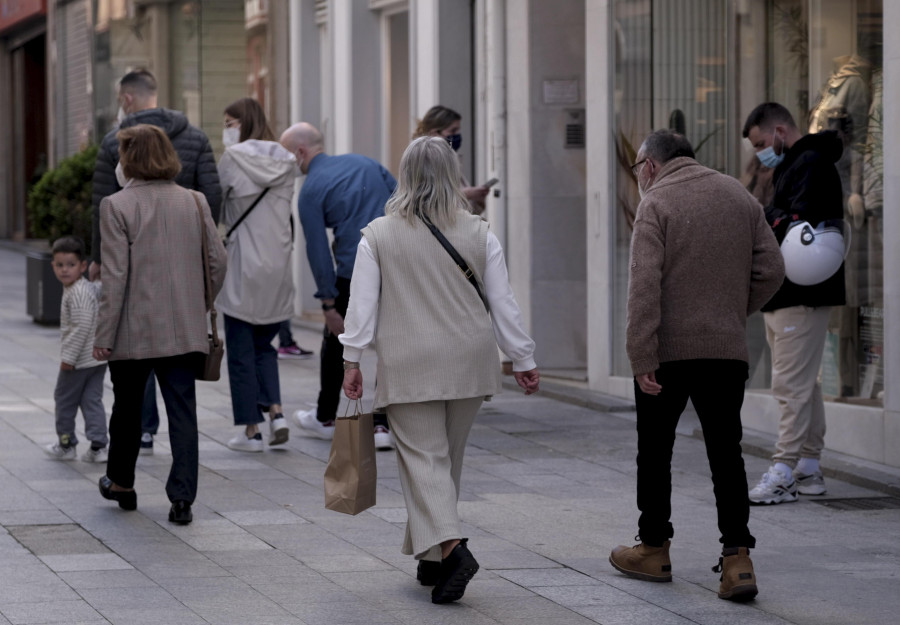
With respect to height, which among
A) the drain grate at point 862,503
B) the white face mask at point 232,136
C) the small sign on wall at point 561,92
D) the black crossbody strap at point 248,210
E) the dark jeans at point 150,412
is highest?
the small sign on wall at point 561,92

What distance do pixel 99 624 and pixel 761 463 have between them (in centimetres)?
455

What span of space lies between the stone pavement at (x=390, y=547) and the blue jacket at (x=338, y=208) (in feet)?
3.55

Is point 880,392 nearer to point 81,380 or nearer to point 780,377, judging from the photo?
point 780,377

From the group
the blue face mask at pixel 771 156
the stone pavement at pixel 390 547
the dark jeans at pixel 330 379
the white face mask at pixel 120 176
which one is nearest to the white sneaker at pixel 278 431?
the stone pavement at pixel 390 547

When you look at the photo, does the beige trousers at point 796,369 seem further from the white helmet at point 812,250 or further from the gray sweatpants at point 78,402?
the gray sweatpants at point 78,402

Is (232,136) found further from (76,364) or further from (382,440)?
(382,440)

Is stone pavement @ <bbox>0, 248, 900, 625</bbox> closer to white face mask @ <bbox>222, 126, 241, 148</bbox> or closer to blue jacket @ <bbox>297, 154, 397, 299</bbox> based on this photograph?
blue jacket @ <bbox>297, 154, 397, 299</bbox>

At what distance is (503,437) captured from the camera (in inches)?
382

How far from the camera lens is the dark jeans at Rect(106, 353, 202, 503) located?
7051mm

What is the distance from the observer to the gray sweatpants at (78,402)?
28.0 feet

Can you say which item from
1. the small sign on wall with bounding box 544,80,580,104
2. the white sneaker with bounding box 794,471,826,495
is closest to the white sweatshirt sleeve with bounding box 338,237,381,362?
the white sneaker with bounding box 794,471,826,495

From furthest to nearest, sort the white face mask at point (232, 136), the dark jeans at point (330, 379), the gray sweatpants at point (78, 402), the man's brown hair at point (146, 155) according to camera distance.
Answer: the dark jeans at point (330, 379) < the white face mask at point (232, 136) < the gray sweatpants at point (78, 402) < the man's brown hair at point (146, 155)

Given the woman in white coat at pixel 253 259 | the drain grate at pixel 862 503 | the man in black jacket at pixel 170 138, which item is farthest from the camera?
the woman in white coat at pixel 253 259

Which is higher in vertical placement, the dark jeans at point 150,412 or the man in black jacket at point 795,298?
the man in black jacket at point 795,298
